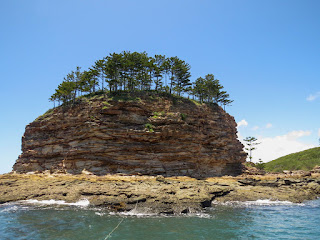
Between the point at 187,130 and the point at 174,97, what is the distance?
489 inches

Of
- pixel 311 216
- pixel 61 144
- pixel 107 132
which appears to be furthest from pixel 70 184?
pixel 311 216

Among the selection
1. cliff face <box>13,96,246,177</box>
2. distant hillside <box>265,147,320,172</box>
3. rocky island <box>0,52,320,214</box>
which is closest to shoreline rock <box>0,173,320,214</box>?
rocky island <box>0,52,320,214</box>

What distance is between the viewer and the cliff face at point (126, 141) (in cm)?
4156

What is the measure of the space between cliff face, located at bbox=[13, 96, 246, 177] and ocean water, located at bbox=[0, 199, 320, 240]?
1900 cm

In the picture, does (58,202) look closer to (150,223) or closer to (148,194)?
(148,194)

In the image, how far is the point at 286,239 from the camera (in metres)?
13.4

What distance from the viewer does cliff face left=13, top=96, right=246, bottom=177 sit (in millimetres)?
41562

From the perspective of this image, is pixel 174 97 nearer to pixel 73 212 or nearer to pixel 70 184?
pixel 70 184

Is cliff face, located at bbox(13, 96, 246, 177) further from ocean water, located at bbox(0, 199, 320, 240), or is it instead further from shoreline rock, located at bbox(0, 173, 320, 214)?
ocean water, located at bbox(0, 199, 320, 240)

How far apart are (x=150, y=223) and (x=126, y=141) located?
27976mm

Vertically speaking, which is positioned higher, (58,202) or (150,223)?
(58,202)

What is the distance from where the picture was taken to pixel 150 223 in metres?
16.2

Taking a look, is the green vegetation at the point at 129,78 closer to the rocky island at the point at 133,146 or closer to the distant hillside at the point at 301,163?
the rocky island at the point at 133,146

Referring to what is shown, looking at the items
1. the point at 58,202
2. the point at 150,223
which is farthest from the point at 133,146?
the point at 150,223
